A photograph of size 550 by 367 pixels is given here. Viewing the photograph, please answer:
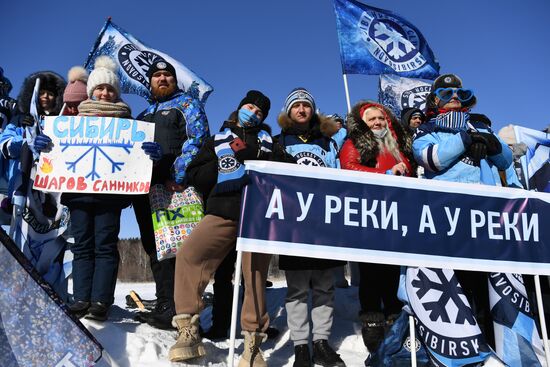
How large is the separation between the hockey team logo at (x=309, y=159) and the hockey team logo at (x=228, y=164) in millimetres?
688

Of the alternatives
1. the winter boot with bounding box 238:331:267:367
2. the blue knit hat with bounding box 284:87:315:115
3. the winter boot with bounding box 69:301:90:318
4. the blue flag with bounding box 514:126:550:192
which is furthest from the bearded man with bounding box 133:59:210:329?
the blue flag with bounding box 514:126:550:192

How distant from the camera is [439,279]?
3.59 metres

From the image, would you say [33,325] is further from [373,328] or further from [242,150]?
[373,328]

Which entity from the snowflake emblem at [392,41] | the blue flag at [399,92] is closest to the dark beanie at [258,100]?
the blue flag at [399,92]

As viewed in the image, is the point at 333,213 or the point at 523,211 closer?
the point at 333,213

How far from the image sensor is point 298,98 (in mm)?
4109

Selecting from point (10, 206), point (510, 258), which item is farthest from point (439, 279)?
point (10, 206)

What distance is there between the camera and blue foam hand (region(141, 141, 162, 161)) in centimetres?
386

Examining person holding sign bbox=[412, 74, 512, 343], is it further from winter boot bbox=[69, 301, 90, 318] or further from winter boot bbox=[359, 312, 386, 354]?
winter boot bbox=[69, 301, 90, 318]

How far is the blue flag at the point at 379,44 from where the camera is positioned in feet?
24.2

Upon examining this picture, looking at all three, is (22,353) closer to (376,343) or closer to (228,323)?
(228,323)

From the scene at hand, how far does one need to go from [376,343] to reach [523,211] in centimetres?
148

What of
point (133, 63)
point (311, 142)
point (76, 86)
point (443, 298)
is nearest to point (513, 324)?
point (443, 298)

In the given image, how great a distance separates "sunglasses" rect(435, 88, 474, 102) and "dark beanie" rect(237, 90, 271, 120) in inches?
56.9
